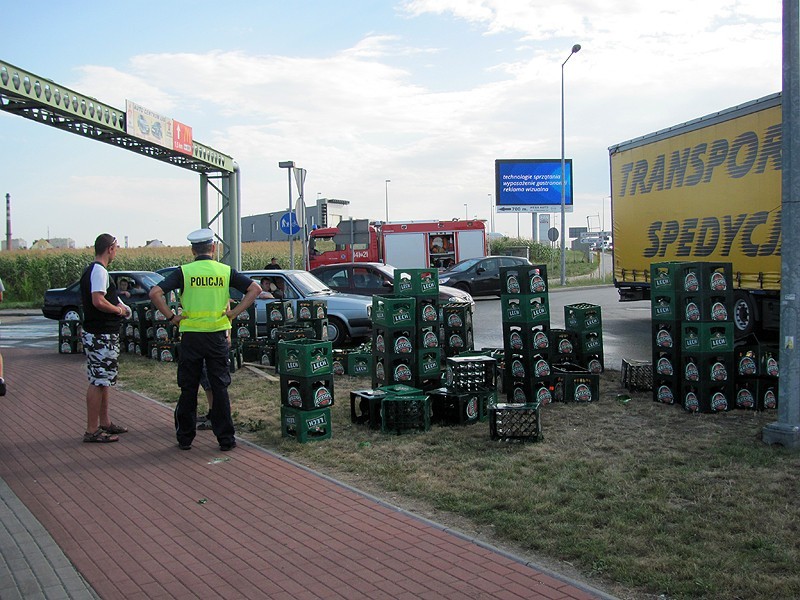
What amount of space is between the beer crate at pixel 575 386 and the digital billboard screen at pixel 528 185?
36.9 meters

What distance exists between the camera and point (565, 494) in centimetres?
570

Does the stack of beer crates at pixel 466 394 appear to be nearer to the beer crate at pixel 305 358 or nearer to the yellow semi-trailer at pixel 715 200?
the beer crate at pixel 305 358

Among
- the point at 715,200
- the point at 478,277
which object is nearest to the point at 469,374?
the point at 715,200

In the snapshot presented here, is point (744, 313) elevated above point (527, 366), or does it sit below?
above

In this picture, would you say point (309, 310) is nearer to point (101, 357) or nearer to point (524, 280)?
point (524, 280)

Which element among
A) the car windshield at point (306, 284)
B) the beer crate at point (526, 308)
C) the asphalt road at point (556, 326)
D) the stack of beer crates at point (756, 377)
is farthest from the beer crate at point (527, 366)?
the car windshield at point (306, 284)

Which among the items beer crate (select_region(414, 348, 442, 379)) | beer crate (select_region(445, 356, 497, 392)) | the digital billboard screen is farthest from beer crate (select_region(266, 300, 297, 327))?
the digital billboard screen

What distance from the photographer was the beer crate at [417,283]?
9.44 metres

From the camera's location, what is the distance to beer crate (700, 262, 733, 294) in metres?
8.72

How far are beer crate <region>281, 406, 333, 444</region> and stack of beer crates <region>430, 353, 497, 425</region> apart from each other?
4.04 ft

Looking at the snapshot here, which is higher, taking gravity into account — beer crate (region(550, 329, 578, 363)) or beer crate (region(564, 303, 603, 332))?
beer crate (region(564, 303, 603, 332))

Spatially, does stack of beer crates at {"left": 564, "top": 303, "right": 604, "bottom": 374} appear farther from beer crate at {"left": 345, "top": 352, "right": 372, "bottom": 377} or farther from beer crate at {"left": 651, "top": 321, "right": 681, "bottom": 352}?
beer crate at {"left": 345, "top": 352, "right": 372, "bottom": 377}

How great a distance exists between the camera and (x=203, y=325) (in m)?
7.21

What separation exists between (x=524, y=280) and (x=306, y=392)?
303cm
